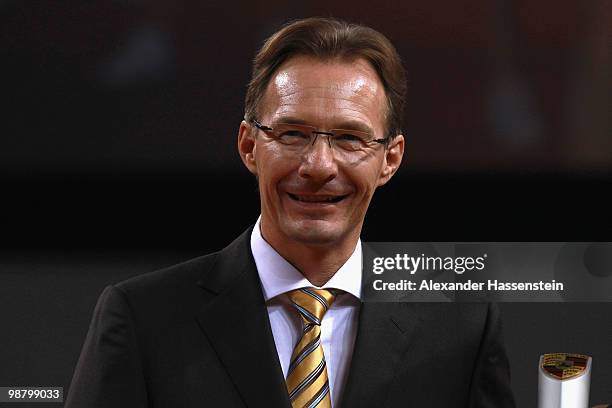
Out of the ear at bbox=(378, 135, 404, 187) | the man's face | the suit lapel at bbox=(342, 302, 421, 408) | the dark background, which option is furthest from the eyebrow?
the dark background

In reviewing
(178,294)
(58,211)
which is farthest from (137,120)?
(178,294)

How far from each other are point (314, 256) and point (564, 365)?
0.55 m

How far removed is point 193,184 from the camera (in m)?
2.21

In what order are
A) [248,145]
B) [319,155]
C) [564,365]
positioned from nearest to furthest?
[319,155] → [248,145] → [564,365]

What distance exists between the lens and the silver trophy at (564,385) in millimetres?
1774

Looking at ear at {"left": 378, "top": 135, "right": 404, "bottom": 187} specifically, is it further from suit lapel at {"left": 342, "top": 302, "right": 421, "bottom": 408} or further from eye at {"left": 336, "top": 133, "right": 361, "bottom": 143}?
suit lapel at {"left": 342, "top": 302, "right": 421, "bottom": 408}

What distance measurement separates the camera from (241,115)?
2.20m

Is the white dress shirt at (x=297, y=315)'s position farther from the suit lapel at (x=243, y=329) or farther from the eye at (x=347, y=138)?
the eye at (x=347, y=138)

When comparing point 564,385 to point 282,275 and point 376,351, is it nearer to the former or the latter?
point 376,351

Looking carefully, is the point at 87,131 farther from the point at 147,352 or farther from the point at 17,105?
the point at 147,352

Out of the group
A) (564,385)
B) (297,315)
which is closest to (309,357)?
(297,315)

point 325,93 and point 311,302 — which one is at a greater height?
point 325,93

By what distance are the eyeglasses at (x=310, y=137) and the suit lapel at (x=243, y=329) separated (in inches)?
9.4

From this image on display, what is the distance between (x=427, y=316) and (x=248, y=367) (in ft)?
1.25
